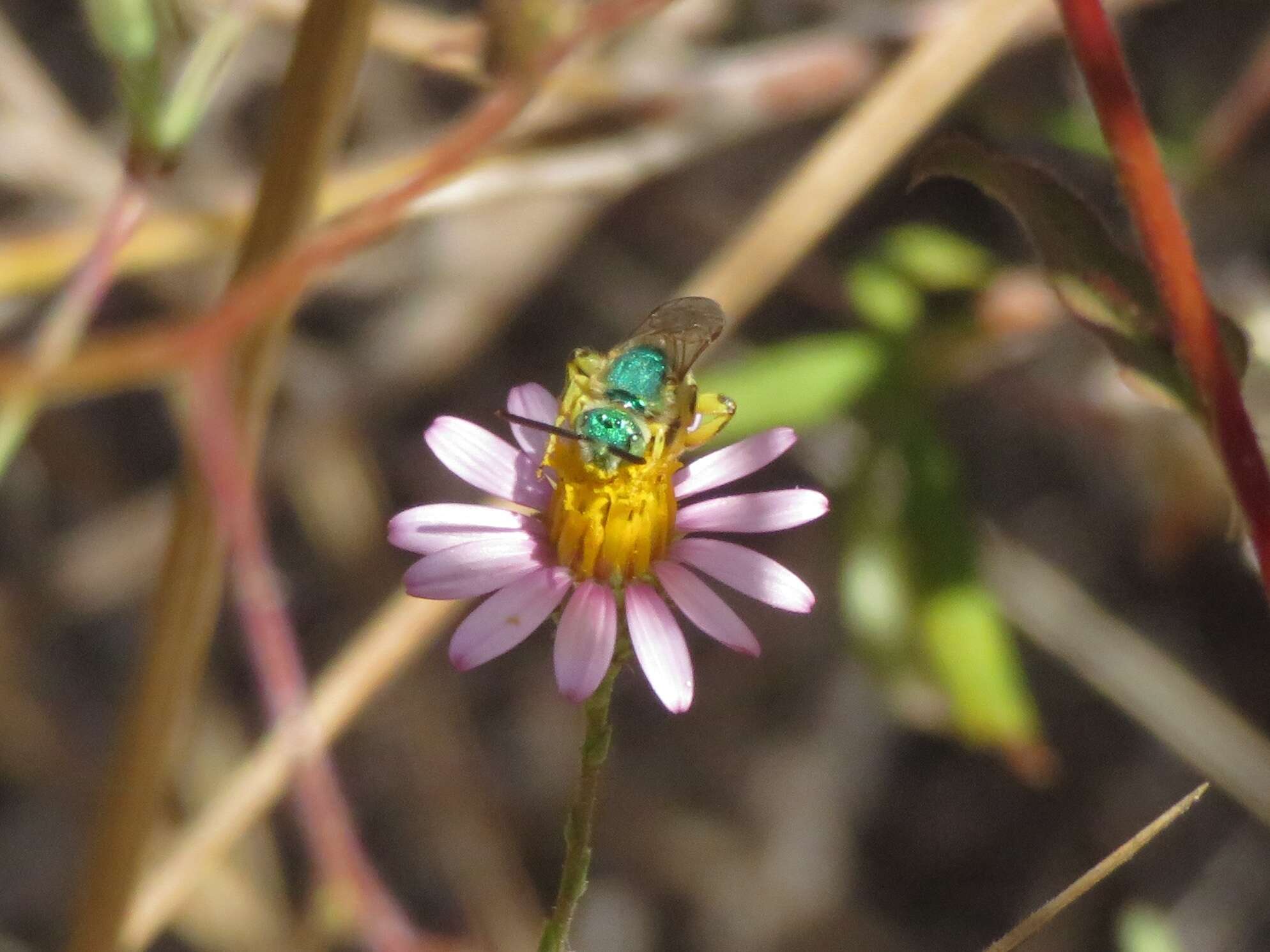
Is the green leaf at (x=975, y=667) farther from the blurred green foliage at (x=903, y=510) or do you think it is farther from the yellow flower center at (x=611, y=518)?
the yellow flower center at (x=611, y=518)

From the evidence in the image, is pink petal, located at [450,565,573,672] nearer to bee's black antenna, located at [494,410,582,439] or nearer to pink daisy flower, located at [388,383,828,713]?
pink daisy flower, located at [388,383,828,713]

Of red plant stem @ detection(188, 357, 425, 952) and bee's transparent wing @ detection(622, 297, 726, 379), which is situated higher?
bee's transparent wing @ detection(622, 297, 726, 379)

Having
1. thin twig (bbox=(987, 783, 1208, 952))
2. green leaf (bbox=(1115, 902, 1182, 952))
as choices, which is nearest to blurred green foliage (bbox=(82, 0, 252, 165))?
thin twig (bbox=(987, 783, 1208, 952))

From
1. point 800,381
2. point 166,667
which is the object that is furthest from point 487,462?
point 800,381

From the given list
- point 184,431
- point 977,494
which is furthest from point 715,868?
point 184,431

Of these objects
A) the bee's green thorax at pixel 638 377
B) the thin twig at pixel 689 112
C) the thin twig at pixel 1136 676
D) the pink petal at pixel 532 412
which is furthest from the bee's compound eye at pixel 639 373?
the thin twig at pixel 1136 676

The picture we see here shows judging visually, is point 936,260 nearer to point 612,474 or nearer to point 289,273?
point 612,474
